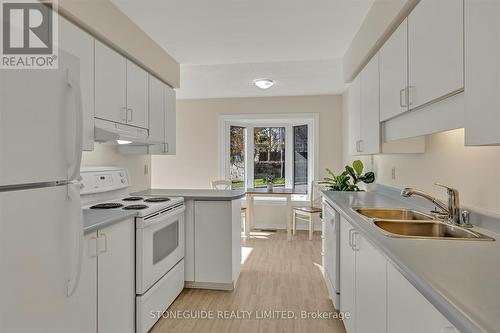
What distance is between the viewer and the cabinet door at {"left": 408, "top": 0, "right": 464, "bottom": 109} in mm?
1170

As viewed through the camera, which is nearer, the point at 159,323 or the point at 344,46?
the point at 159,323

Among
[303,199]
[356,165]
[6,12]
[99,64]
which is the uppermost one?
[99,64]

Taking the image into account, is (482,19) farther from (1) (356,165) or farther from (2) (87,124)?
(1) (356,165)

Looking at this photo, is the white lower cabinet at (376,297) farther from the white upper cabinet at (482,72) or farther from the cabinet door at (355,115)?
the cabinet door at (355,115)

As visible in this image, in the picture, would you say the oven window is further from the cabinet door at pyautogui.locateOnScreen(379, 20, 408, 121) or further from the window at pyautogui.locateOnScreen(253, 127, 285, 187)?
the window at pyautogui.locateOnScreen(253, 127, 285, 187)

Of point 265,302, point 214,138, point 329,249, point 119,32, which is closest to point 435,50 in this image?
point 329,249

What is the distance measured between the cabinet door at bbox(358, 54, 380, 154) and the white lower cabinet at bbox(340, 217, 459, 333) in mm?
708

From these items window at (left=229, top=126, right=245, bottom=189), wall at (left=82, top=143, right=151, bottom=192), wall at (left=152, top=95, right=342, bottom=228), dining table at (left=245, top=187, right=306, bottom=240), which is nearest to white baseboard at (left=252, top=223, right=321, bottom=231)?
wall at (left=152, top=95, right=342, bottom=228)

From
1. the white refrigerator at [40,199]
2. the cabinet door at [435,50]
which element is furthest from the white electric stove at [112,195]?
the cabinet door at [435,50]

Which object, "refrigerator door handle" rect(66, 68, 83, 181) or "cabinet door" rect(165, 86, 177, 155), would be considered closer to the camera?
"refrigerator door handle" rect(66, 68, 83, 181)

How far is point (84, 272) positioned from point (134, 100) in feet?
5.24

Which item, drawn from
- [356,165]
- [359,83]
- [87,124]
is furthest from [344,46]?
[87,124]

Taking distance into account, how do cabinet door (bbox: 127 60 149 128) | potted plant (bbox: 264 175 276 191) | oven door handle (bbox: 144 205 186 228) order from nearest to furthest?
oven door handle (bbox: 144 205 186 228), cabinet door (bbox: 127 60 149 128), potted plant (bbox: 264 175 276 191)

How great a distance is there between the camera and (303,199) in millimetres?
5426
